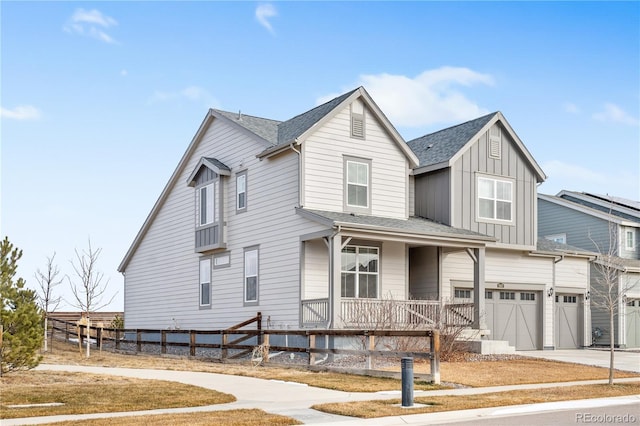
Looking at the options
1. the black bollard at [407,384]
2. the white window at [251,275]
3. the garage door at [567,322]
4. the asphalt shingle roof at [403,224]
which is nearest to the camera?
the black bollard at [407,384]

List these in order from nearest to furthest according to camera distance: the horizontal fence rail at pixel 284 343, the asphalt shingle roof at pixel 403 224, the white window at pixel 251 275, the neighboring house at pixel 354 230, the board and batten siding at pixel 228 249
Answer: the horizontal fence rail at pixel 284 343, the asphalt shingle roof at pixel 403 224, the neighboring house at pixel 354 230, the board and batten siding at pixel 228 249, the white window at pixel 251 275

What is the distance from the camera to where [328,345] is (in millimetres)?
24141

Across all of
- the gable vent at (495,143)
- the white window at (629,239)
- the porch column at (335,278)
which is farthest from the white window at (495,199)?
the white window at (629,239)

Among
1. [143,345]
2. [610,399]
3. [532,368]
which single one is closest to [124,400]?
[610,399]

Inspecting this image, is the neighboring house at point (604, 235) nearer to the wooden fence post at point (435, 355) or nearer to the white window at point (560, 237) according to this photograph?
the white window at point (560, 237)

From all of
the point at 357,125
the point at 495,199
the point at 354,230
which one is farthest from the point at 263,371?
the point at 495,199

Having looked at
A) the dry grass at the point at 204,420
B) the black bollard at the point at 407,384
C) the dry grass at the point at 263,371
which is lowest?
the dry grass at the point at 263,371

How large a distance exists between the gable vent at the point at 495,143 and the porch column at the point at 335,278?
962 cm

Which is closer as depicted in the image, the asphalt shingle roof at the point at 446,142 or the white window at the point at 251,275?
the white window at the point at 251,275

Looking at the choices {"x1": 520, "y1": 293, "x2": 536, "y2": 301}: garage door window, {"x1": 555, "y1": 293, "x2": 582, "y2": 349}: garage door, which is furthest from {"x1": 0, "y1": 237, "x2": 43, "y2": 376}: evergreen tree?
{"x1": 555, "y1": 293, "x2": 582, "y2": 349}: garage door

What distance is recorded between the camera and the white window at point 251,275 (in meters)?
28.4

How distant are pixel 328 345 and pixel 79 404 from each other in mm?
10951

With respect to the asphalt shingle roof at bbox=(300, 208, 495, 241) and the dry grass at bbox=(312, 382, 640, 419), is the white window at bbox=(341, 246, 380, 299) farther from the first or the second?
the dry grass at bbox=(312, 382, 640, 419)

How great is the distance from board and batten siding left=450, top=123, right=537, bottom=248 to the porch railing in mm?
4203
